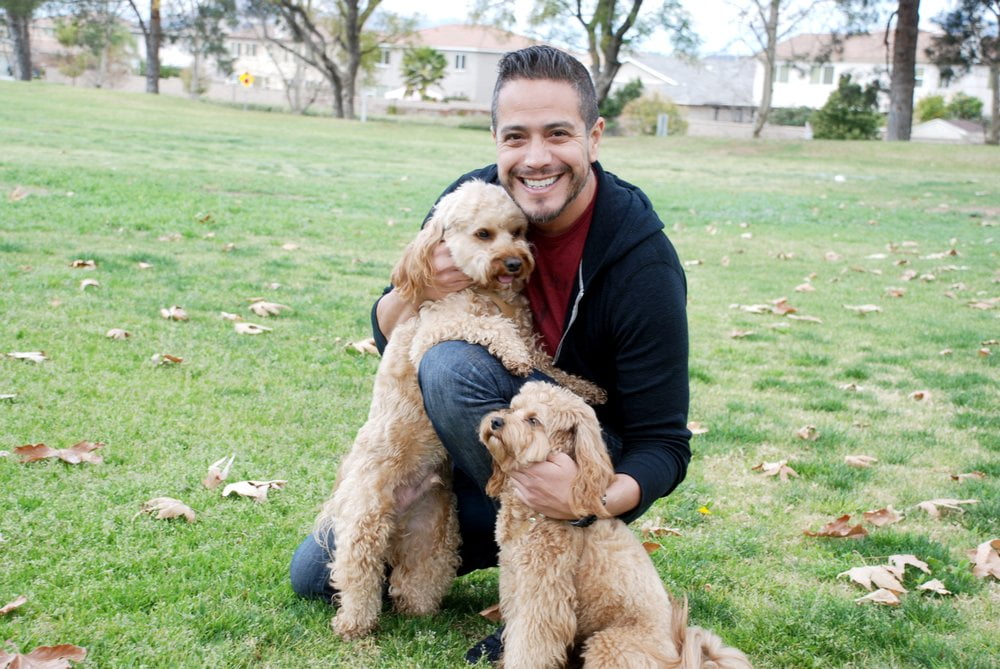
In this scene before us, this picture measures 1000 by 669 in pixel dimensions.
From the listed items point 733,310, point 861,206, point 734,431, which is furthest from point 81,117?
point 734,431

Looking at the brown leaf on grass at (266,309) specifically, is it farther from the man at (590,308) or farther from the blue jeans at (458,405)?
the man at (590,308)

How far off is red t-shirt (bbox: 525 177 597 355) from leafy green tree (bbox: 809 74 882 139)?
39.5m

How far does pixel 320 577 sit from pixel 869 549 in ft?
7.57

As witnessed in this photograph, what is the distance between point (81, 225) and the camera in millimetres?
10016

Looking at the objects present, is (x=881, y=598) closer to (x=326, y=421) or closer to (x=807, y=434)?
(x=807, y=434)

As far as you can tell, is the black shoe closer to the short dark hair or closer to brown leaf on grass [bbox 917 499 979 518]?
the short dark hair

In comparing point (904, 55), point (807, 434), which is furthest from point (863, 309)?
point (904, 55)

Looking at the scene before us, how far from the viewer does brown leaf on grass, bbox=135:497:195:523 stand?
3967mm

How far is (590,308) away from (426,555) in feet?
3.64

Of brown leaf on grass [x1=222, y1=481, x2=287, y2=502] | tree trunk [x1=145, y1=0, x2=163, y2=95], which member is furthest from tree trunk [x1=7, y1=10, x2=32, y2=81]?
brown leaf on grass [x1=222, y1=481, x2=287, y2=502]

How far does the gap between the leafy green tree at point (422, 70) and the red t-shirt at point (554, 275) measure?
59.5 meters

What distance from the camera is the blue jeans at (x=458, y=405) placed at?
310 cm

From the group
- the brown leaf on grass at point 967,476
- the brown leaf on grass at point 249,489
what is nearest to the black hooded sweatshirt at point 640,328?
the brown leaf on grass at point 249,489

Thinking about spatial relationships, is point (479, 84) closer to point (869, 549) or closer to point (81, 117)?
point (81, 117)
